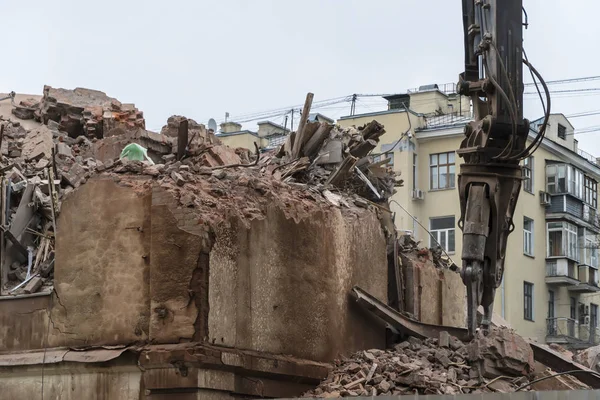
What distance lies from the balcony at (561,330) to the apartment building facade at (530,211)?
3 centimetres

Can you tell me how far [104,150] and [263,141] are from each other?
22.7 meters

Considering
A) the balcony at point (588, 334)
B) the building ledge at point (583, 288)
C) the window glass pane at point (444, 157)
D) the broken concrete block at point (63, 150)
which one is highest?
the window glass pane at point (444, 157)

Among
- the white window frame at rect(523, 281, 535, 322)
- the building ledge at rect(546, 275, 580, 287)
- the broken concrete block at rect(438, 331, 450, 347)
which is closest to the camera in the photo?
the broken concrete block at rect(438, 331, 450, 347)

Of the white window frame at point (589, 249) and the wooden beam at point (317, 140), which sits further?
the white window frame at point (589, 249)

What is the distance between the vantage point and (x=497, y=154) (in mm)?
14312

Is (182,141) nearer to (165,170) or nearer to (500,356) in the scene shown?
(165,170)

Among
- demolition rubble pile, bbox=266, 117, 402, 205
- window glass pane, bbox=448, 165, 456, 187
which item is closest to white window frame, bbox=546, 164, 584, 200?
window glass pane, bbox=448, 165, 456, 187

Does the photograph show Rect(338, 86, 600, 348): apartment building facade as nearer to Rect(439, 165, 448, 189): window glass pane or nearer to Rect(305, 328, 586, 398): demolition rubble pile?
Rect(439, 165, 448, 189): window glass pane

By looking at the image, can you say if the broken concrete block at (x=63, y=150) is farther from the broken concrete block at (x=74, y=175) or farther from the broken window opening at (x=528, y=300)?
the broken window opening at (x=528, y=300)

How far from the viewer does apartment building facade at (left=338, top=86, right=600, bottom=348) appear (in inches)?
1480

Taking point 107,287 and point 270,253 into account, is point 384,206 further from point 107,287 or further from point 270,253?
point 107,287

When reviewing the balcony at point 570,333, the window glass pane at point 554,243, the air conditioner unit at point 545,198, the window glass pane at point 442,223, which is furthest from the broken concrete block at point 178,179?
the window glass pane at point 554,243

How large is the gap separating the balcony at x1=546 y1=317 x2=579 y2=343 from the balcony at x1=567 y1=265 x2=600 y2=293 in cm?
121

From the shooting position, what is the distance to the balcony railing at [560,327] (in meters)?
39.8
